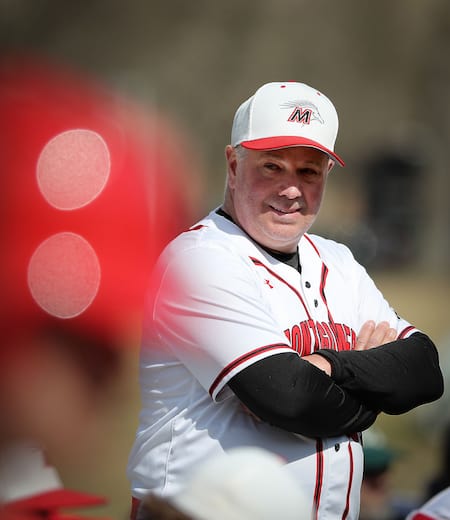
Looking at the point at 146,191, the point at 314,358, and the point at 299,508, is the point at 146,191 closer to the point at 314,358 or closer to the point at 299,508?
the point at 299,508

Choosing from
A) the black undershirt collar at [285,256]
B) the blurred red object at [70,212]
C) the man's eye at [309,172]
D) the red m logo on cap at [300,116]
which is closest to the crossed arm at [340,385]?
the black undershirt collar at [285,256]

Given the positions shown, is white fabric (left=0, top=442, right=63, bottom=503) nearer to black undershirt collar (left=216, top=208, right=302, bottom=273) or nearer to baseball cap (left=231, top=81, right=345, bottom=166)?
black undershirt collar (left=216, top=208, right=302, bottom=273)

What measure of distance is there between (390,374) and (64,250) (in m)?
1.54

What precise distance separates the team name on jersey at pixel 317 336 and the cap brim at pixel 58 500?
0.65 meters

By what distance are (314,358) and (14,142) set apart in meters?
1.48

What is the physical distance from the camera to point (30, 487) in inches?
68.9

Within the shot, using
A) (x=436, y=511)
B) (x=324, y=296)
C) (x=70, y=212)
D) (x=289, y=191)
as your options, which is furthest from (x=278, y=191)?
(x=70, y=212)

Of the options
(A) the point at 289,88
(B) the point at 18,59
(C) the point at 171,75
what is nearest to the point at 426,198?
(C) the point at 171,75

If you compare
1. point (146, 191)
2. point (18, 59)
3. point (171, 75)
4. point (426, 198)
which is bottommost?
point (426, 198)

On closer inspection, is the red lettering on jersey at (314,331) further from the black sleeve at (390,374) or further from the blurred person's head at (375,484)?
the blurred person's head at (375,484)

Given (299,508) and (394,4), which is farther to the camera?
(394,4)

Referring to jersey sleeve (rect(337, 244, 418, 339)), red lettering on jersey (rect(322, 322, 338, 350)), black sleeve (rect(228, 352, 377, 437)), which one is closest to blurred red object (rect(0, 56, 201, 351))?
black sleeve (rect(228, 352, 377, 437))

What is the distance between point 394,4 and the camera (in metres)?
22.6

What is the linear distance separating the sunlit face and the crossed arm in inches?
13.9
